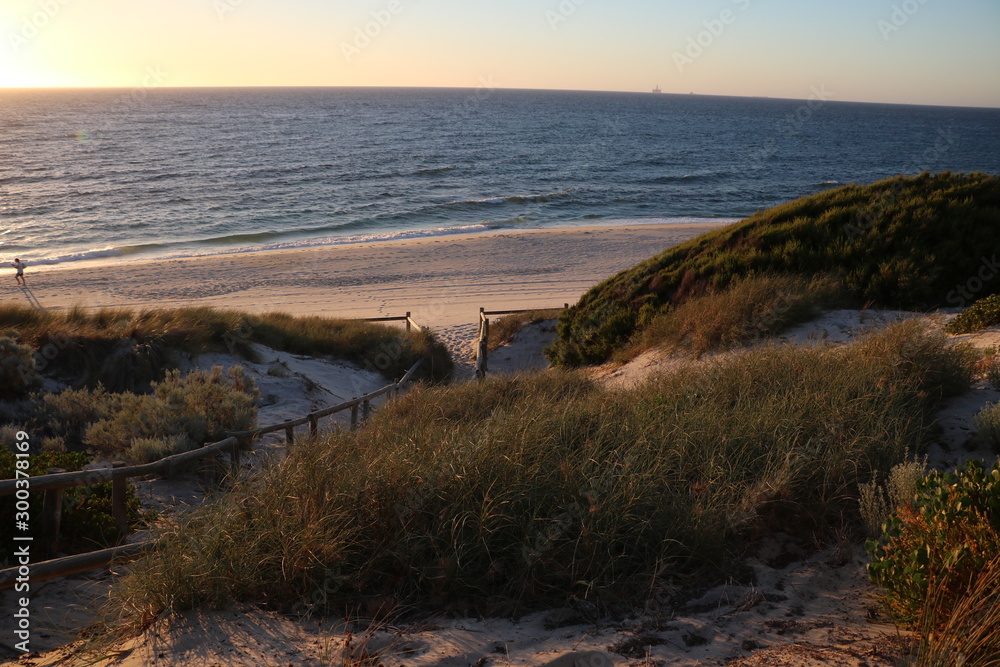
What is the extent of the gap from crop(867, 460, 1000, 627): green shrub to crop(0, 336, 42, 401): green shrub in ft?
31.7

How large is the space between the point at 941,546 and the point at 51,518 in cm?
579

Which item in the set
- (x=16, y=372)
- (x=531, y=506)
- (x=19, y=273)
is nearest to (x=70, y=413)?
(x=16, y=372)

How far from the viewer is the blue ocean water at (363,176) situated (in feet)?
105

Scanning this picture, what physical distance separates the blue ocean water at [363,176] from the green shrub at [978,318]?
26748 millimetres

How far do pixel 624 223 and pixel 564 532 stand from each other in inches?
1350

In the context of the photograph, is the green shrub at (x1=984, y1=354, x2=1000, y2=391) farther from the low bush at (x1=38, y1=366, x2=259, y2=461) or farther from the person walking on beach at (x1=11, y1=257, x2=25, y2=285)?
the person walking on beach at (x1=11, y1=257, x2=25, y2=285)

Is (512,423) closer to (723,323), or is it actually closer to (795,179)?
(723,323)

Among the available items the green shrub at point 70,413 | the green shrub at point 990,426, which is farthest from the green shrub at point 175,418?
the green shrub at point 990,426

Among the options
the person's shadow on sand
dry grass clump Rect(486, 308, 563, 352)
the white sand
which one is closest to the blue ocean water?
the person's shadow on sand

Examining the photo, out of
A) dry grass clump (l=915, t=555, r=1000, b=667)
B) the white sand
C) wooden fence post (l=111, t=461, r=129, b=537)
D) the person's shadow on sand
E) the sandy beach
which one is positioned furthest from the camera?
the sandy beach

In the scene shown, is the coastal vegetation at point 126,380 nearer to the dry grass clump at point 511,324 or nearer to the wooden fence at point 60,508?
the wooden fence at point 60,508

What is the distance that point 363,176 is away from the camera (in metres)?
47.0

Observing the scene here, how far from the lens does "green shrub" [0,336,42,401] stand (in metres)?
8.07
